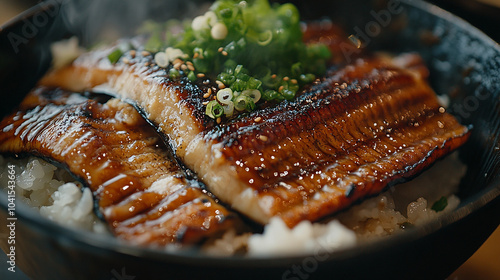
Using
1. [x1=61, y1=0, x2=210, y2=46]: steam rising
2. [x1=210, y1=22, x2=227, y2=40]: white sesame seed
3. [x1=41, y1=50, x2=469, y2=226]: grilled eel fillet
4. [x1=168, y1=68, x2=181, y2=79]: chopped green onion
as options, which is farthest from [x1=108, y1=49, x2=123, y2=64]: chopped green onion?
[x1=61, y1=0, x2=210, y2=46]: steam rising

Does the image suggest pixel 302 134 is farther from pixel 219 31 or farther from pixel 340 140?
pixel 219 31

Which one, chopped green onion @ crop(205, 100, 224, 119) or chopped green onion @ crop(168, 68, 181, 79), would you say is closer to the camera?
chopped green onion @ crop(205, 100, 224, 119)

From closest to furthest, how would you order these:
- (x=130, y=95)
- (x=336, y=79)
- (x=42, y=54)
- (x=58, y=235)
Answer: (x=58, y=235) < (x=130, y=95) < (x=336, y=79) < (x=42, y=54)

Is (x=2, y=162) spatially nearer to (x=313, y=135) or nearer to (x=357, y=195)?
(x=313, y=135)

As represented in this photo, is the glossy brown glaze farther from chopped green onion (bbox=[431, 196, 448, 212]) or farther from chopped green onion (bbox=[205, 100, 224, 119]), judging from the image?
chopped green onion (bbox=[431, 196, 448, 212])

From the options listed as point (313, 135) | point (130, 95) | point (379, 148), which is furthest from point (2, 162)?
point (379, 148)
